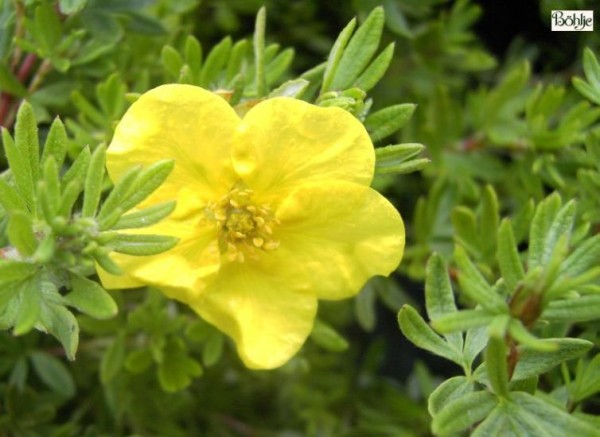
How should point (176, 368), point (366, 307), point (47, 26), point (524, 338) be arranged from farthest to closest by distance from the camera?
point (366, 307)
point (176, 368)
point (47, 26)
point (524, 338)

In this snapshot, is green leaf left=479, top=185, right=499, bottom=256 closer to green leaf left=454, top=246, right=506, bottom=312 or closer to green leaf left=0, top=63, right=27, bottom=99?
green leaf left=454, top=246, right=506, bottom=312

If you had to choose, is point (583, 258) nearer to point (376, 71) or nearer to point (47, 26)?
point (376, 71)

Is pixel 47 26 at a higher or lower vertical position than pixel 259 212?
higher

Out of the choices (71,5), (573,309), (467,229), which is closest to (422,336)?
(573,309)

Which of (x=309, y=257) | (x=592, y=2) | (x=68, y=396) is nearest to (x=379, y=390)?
(x=68, y=396)

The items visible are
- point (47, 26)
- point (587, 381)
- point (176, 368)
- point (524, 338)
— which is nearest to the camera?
point (524, 338)

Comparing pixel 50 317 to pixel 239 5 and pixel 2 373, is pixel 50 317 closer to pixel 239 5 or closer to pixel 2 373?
pixel 2 373

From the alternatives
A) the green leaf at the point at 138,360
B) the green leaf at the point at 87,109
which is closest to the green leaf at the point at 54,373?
the green leaf at the point at 138,360
